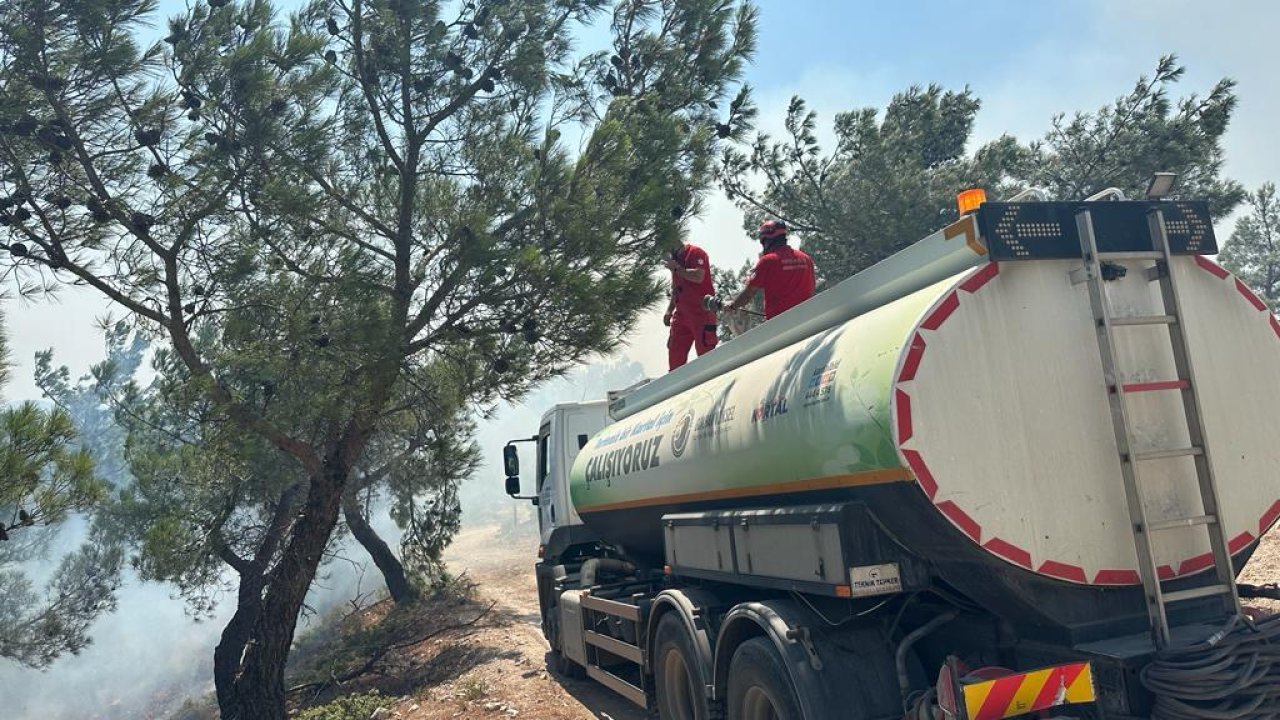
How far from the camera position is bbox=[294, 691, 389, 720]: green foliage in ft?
31.6

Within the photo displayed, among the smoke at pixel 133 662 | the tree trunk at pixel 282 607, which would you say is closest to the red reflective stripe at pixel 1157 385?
the tree trunk at pixel 282 607

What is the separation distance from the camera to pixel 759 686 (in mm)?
4590

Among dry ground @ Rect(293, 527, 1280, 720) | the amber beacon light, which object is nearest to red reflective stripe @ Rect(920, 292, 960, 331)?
the amber beacon light

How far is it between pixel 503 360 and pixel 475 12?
377 centimetres

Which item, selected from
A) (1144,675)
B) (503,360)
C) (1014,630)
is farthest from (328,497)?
(1144,675)

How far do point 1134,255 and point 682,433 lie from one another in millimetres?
3184

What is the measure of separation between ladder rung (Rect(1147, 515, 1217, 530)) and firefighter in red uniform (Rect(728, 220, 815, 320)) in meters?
3.72

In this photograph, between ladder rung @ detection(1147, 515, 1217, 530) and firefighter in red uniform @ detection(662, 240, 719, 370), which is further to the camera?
firefighter in red uniform @ detection(662, 240, 719, 370)

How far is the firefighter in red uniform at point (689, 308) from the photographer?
8648mm

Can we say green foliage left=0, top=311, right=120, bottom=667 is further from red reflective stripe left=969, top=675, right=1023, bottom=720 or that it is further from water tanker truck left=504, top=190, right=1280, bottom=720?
red reflective stripe left=969, top=675, right=1023, bottom=720

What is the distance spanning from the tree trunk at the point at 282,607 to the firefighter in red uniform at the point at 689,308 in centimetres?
392

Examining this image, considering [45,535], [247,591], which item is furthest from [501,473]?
[247,591]

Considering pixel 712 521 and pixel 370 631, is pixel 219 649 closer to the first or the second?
pixel 370 631

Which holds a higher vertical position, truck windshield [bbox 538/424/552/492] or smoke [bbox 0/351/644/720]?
truck windshield [bbox 538/424/552/492]
